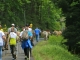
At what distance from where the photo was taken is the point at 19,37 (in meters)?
16.7

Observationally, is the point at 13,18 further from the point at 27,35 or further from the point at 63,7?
the point at 27,35

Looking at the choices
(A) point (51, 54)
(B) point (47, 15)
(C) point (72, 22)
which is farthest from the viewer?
(B) point (47, 15)

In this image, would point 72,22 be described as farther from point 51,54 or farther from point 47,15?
point 47,15

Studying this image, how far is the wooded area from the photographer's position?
22.6 m

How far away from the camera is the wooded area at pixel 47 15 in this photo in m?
22.6

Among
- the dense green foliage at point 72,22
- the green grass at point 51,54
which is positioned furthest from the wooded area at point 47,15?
the green grass at point 51,54

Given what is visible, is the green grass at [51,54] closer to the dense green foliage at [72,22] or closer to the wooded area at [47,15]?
the dense green foliage at [72,22]

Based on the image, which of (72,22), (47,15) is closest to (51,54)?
(72,22)

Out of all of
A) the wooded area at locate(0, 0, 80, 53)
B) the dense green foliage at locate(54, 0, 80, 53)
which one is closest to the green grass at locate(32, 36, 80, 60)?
the dense green foliage at locate(54, 0, 80, 53)

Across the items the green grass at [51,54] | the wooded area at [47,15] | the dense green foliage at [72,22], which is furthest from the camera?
the wooded area at [47,15]

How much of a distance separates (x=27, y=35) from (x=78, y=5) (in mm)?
7575

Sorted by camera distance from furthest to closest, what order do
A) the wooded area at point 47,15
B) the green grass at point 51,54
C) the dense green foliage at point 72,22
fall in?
the wooded area at point 47,15, the dense green foliage at point 72,22, the green grass at point 51,54

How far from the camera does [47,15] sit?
76.4 m

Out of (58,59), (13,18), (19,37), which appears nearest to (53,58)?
(58,59)
